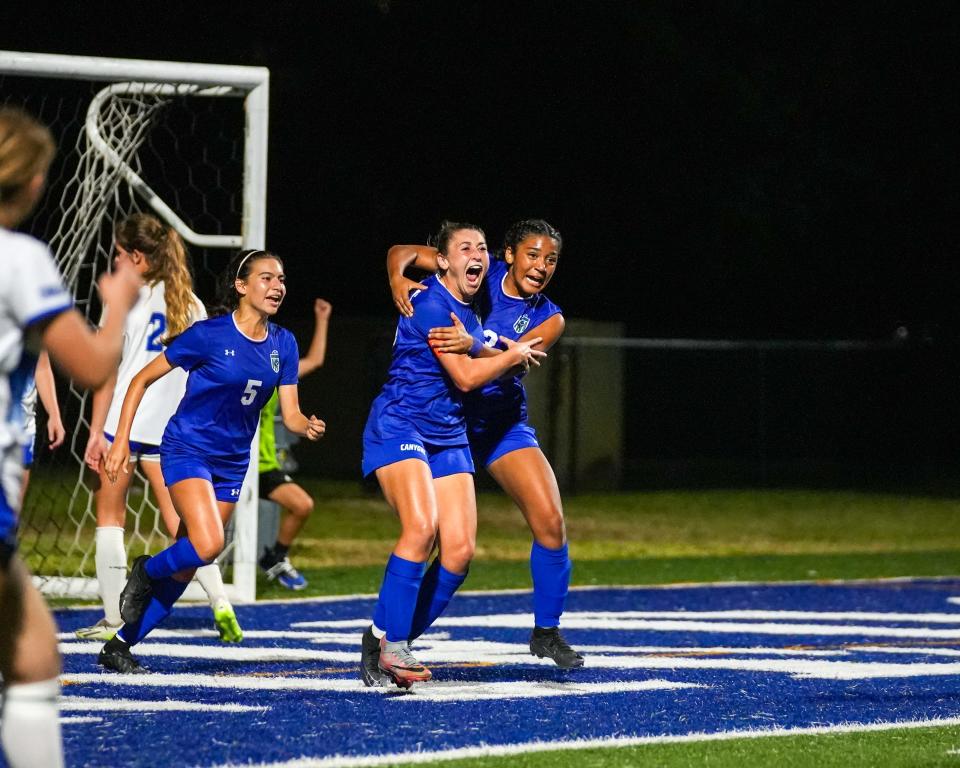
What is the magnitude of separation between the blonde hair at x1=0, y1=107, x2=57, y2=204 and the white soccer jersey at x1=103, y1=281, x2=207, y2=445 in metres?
5.17

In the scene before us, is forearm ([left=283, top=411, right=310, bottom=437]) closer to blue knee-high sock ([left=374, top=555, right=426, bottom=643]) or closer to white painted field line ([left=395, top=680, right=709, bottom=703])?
blue knee-high sock ([left=374, top=555, right=426, bottom=643])

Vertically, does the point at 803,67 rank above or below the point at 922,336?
above

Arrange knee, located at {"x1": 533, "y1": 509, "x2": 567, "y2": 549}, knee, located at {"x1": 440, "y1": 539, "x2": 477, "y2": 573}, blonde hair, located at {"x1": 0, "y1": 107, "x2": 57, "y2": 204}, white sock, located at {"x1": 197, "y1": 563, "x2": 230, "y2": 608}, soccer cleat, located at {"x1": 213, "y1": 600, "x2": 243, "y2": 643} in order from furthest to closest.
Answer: white sock, located at {"x1": 197, "y1": 563, "x2": 230, "y2": 608}
soccer cleat, located at {"x1": 213, "y1": 600, "x2": 243, "y2": 643}
knee, located at {"x1": 533, "y1": 509, "x2": 567, "y2": 549}
knee, located at {"x1": 440, "y1": 539, "x2": 477, "y2": 573}
blonde hair, located at {"x1": 0, "y1": 107, "x2": 57, "y2": 204}

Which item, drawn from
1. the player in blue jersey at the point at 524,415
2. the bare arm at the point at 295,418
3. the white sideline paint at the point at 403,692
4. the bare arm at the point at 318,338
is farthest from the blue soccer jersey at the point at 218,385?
the bare arm at the point at 318,338

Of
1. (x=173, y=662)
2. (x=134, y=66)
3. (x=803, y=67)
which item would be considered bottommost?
(x=173, y=662)

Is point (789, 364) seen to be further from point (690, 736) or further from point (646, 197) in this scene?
point (690, 736)

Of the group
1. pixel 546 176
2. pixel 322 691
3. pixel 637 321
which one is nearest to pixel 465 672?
pixel 322 691

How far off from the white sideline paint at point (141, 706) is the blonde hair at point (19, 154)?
3217mm

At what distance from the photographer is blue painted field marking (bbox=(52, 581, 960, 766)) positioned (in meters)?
7.00

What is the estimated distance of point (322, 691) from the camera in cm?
819

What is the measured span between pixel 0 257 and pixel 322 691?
12.9 ft

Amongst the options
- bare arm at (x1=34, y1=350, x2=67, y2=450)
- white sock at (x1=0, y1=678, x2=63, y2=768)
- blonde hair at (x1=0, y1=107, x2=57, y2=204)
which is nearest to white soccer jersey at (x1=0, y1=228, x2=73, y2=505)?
blonde hair at (x1=0, y1=107, x2=57, y2=204)

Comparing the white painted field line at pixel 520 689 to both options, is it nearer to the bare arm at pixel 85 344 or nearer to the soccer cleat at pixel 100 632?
the soccer cleat at pixel 100 632

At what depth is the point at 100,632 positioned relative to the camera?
10.0 m
